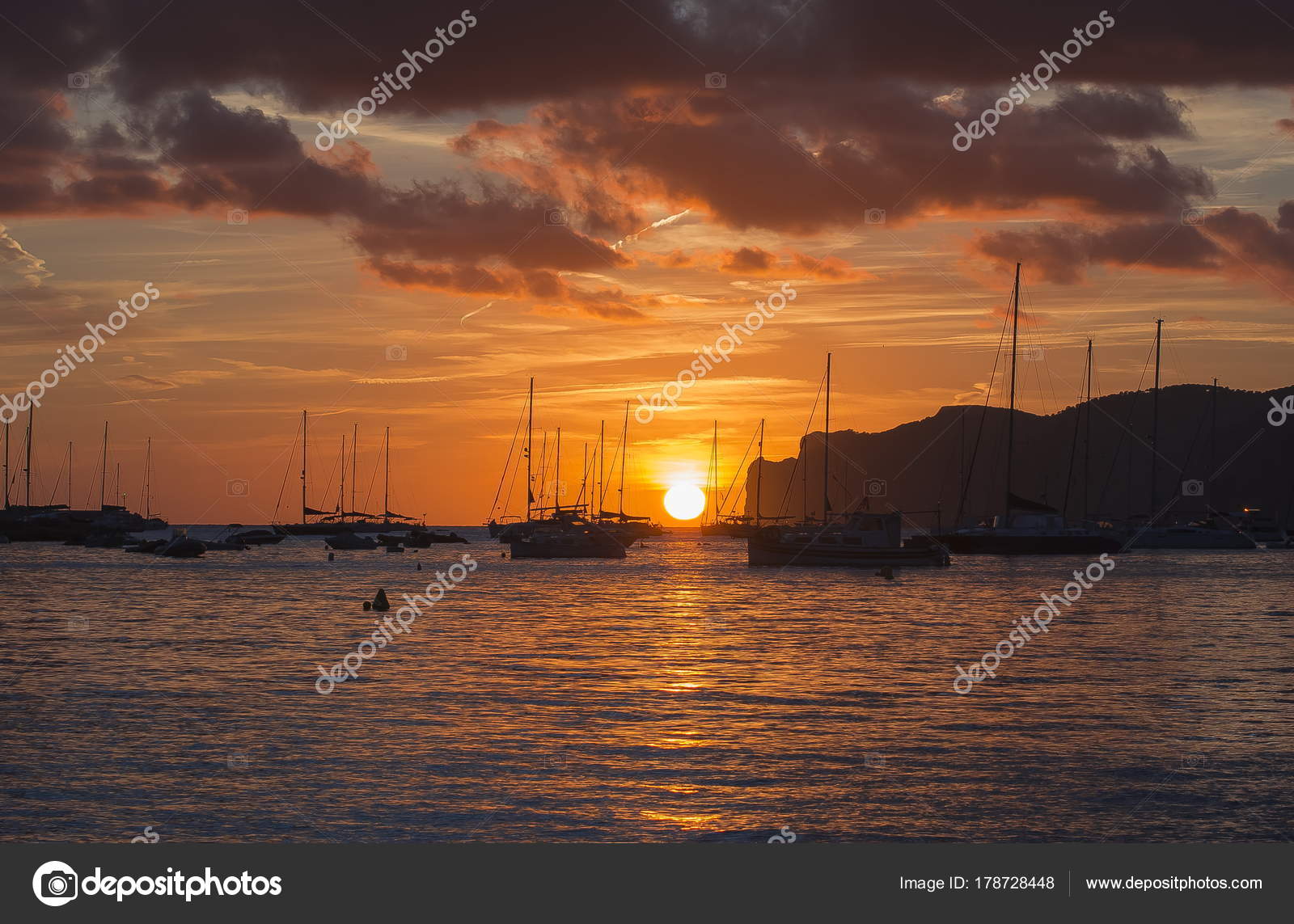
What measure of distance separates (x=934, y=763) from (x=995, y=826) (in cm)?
427

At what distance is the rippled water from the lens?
1742 cm

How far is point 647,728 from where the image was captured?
24.9 m

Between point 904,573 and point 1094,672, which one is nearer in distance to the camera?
point 1094,672

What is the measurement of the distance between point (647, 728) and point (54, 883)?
628 inches

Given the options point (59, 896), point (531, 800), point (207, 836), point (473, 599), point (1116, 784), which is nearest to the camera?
point (59, 896)

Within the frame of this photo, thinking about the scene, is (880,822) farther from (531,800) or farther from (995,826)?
(531,800)

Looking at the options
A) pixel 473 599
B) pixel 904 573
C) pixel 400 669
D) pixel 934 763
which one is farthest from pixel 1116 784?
pixel 904 573

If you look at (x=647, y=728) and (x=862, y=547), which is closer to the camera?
(x=647, y=728)

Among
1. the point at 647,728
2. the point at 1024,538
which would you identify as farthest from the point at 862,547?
the point at 647,728

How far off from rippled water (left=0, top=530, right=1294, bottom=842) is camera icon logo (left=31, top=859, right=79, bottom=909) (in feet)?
21.5

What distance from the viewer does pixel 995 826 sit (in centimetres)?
1695

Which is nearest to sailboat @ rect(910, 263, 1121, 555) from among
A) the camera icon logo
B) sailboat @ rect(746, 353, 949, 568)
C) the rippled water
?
sailboat @ rect(746, 353, 949, 568)

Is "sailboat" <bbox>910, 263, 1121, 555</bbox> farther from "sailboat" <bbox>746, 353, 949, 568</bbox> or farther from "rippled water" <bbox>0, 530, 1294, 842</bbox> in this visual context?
"rippled water" <bbox>0, 530, 1294, 842</bbox>

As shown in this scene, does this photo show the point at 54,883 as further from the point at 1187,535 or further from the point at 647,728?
the point at 1187,535
